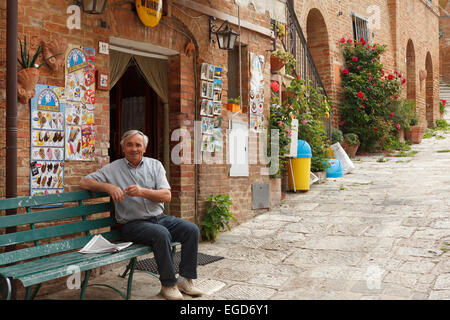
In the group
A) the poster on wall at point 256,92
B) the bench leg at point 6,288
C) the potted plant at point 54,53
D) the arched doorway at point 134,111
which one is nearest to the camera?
the bench leg at point 6,288

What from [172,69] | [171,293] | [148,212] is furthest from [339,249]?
[172,69]

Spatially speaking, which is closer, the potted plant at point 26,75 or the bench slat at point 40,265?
the bench slat at point 40,265

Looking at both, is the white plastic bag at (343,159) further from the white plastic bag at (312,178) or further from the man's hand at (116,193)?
the man's hand at (116,193)

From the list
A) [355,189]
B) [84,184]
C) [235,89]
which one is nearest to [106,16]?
[84,184]

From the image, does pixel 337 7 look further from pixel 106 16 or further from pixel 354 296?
pixel 354 296

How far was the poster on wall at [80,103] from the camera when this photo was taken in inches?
170

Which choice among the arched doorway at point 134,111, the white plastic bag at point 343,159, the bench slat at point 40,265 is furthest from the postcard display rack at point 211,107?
the white plastic bag at point 343,159

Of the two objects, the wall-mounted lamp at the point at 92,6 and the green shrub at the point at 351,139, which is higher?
the wall-mounted lamp at the point at 92,6

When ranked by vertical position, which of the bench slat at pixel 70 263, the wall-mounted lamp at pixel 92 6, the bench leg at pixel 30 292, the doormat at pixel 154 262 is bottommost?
the doormat at pixel 154 262

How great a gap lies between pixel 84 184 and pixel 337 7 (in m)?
10.8

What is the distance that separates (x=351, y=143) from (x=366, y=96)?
1790 millimetres

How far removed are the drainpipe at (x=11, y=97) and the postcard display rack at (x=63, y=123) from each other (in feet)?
1.13

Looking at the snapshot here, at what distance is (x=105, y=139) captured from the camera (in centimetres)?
472

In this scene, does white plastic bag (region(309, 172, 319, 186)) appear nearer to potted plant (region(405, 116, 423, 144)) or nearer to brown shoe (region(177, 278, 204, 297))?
brown shoe (region(177, 278, 204, 297))
